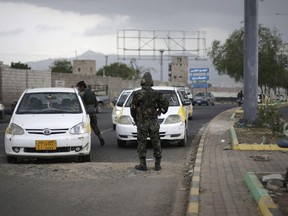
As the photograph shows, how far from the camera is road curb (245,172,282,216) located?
5523mm

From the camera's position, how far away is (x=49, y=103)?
36.1 feet

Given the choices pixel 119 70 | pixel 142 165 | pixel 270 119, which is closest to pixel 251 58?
pixel 270 119

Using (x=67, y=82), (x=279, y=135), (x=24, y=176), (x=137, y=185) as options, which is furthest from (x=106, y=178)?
(x=67, y=82)

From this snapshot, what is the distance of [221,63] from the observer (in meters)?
38.2

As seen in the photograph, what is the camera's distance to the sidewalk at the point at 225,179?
6.11 metres

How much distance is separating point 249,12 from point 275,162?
8.38 meters

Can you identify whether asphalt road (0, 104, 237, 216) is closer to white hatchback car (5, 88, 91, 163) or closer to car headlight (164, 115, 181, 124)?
white hatchback car (5, 88, 91, 163)

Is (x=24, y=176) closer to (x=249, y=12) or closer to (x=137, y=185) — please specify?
(x=137, y=185)

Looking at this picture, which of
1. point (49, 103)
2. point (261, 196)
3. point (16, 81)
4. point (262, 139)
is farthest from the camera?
point (16, 81)

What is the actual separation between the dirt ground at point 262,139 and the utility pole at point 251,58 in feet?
4.37

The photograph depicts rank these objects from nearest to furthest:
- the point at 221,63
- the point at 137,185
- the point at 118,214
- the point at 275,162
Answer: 1. the point at 118,214
2. the point at 137,185
3. the point at 275,162
4. the point at 221,63

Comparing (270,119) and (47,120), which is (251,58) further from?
(47,120)

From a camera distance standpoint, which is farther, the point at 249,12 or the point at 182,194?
the point at 249,12

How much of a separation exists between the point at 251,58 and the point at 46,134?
938 centimetres
